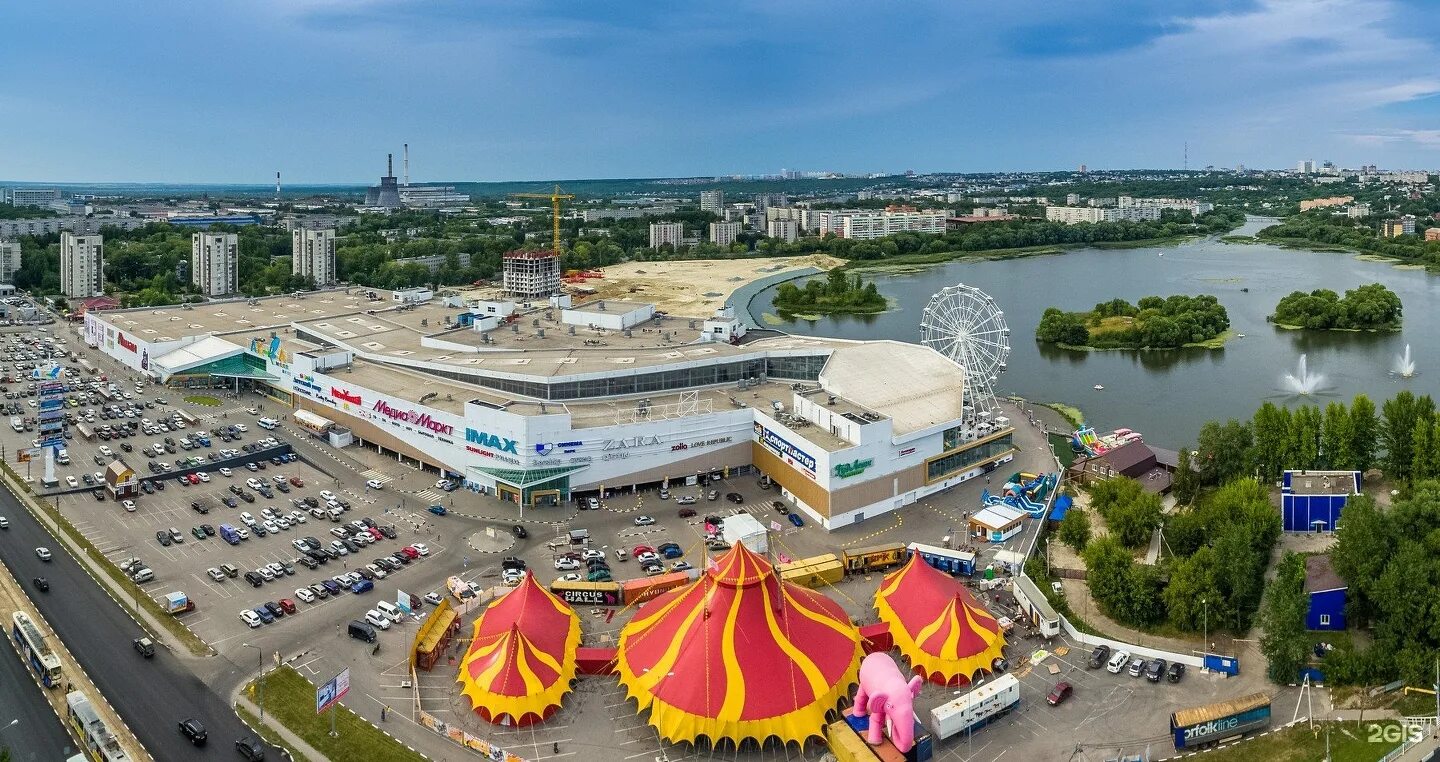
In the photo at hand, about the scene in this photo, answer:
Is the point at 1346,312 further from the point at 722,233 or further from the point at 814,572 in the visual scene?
the point at 722,233

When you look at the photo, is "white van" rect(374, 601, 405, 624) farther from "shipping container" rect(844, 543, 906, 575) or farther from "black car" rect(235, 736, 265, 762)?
"shipping container" rect(844, 543, 906, 575)

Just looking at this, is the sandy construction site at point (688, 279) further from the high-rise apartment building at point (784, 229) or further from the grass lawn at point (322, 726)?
the grass lawn at point (322, 726)

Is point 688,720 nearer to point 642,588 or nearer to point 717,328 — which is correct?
point 642,588

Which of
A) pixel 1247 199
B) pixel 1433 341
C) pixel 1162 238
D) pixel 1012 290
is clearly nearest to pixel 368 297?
pixel 1012 290

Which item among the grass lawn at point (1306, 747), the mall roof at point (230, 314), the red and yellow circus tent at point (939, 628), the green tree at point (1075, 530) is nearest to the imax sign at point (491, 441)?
the red and yellow circus tent at point (939, 628)

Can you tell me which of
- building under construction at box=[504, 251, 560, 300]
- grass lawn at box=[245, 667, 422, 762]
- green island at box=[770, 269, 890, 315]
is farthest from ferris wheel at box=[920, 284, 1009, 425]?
green island at box=[770, 269, 890, 315]
